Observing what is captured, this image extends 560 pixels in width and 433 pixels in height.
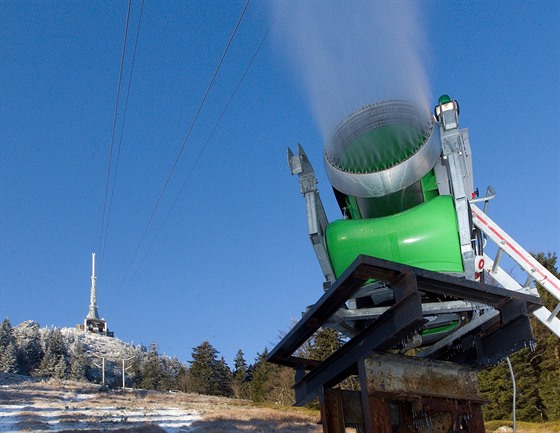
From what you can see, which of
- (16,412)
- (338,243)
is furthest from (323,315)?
(16,412)

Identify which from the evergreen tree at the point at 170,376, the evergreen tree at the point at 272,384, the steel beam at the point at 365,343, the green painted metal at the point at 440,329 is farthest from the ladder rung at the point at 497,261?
the evergreen tree at the point at 170,376

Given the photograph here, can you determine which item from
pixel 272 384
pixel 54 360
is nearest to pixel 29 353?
pixel 54 360

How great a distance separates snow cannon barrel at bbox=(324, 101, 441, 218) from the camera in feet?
20.2

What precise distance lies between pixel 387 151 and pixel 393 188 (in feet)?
1.29

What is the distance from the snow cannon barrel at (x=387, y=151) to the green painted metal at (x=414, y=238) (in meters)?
0.33

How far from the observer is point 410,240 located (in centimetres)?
594

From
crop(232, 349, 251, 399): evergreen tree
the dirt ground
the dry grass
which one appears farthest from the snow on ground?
crop(232, 349, 251, 399): evergreen tree

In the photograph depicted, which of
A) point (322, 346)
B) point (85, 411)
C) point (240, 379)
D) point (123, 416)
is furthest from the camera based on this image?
point (240, 379)

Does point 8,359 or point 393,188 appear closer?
point 393,188

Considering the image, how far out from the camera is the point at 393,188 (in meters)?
6.19

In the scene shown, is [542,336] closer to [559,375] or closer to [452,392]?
[559,375]

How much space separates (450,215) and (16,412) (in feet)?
101

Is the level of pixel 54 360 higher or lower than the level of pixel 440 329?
higher

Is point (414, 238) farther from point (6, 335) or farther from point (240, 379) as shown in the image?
point (6, 335)
